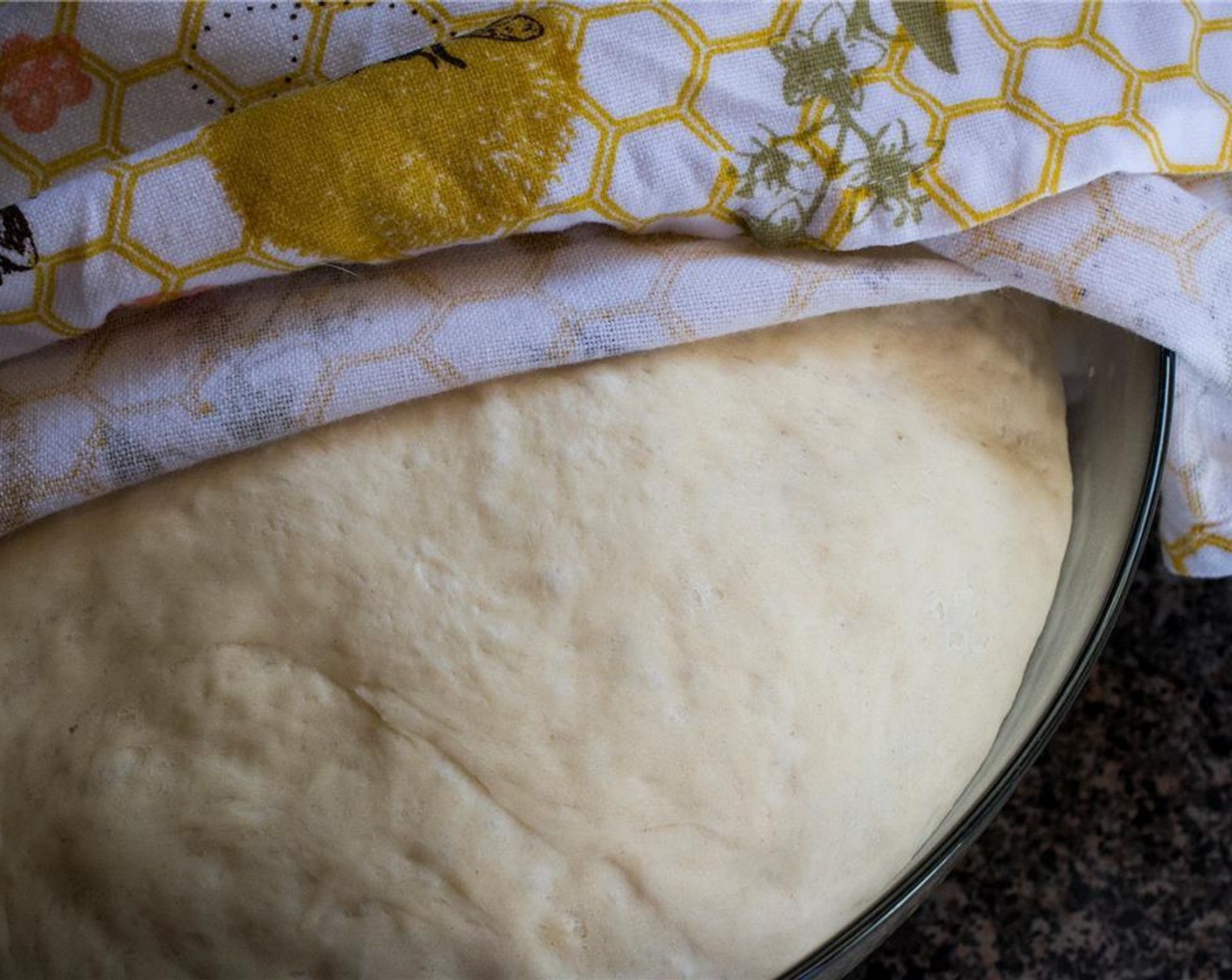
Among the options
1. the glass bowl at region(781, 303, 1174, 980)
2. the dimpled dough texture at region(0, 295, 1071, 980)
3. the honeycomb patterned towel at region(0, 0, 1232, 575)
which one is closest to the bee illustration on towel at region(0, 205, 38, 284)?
the honeycomb patterned towel at region(0, 0, 1232, 575)

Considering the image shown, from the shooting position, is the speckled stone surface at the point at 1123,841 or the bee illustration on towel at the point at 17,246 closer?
the bee illustration on towel at the point at 17,246

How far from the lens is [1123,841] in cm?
94

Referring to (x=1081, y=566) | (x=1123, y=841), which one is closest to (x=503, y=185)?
(x=1081, y=566)

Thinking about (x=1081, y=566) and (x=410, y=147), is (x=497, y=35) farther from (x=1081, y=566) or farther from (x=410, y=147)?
(x=1081, y=566)

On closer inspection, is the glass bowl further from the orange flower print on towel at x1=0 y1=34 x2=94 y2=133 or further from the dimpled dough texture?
the orange flower print on towel at x1=0 y1=34 x2=94 y2=133

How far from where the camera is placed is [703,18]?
59 cm

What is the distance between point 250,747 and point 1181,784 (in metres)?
0.73

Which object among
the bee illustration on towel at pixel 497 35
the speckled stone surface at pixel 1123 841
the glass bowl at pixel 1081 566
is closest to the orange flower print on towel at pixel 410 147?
the bee illustration on towel at pixel 497 35

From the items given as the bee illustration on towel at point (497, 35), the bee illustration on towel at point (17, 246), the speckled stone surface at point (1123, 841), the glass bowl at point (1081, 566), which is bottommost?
the speckled stone surface at point (1123, 841)

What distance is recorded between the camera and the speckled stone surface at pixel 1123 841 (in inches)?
36.0

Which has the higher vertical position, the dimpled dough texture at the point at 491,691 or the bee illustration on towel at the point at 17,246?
the bee illustration on towel at the point at 17,246

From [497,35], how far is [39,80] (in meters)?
0.22

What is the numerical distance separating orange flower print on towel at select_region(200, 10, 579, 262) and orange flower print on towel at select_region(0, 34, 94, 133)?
8cm

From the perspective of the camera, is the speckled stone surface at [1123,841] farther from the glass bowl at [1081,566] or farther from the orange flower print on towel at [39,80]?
the orange flower print on towel at [39,80]
